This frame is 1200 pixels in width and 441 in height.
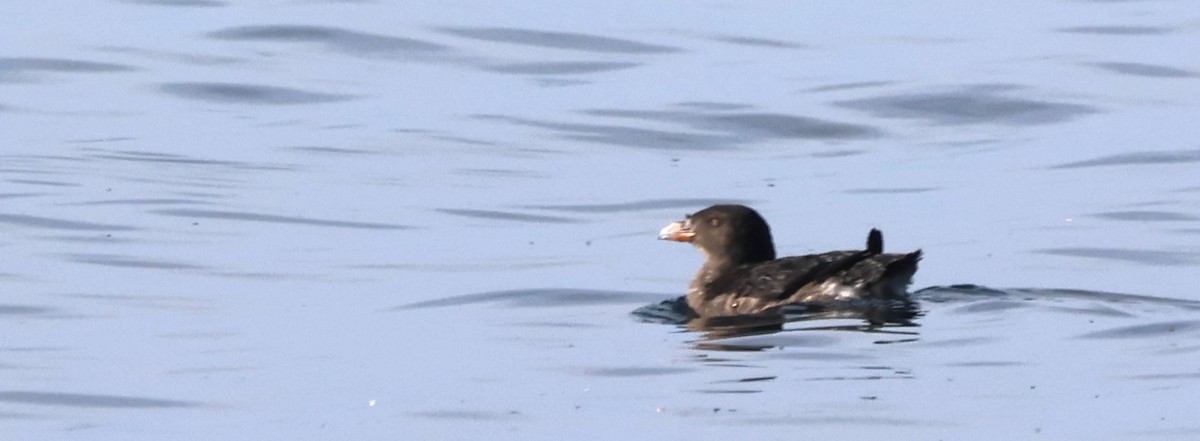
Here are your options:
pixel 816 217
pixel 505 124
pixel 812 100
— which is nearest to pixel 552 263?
pixel 816 217

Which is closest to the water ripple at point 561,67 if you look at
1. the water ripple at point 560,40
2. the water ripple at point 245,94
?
the water ripple at point 560,40

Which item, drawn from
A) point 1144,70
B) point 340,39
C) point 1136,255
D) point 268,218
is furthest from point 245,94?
point 1136,255

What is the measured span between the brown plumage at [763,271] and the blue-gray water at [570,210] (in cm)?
30

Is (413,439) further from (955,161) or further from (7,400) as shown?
(955,161)

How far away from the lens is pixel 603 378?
399 inches

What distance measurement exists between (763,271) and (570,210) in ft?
15.3

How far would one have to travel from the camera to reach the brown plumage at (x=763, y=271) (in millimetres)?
12117

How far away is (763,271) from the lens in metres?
12.5

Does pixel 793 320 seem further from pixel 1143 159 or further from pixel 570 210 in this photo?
pixel 1143 159

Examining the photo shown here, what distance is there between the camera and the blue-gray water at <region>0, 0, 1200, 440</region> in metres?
9.56

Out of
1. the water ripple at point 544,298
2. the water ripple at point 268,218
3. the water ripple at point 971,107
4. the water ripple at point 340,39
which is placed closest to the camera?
the water ripple at point 544,298

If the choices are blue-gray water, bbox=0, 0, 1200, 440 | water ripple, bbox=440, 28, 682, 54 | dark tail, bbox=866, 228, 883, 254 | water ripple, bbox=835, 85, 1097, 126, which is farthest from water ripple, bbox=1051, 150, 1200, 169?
water ripple, bbox=440, 28, 682, 54

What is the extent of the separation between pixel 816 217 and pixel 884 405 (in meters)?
7.66

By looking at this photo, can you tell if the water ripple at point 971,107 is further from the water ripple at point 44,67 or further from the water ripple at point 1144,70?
the water ripple at point 44,67
